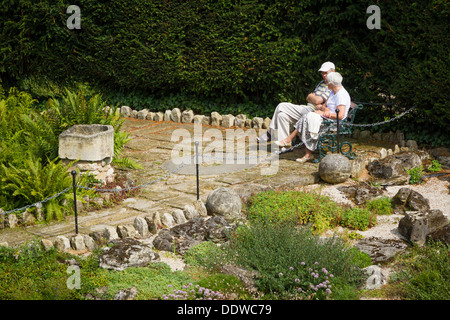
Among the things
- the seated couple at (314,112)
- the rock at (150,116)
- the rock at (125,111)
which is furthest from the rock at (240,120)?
the rock at (125,111)

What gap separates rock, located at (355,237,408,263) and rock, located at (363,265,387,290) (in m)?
0.37

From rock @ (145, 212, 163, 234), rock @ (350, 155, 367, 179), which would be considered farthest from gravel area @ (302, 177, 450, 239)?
rock @ (145, 212, 163, 234)

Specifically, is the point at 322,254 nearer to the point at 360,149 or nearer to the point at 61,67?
the point at 360,149

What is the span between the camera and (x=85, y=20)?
1266cm

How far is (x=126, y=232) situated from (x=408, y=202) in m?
3.56

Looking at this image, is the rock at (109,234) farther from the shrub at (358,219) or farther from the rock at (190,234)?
the shrub at (358,219)

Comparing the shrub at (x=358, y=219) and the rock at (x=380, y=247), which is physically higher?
the shrub at (x=358, y=219)

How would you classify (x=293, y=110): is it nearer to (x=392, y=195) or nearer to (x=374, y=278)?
(x=392, y=195)

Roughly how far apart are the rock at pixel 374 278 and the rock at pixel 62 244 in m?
3.01

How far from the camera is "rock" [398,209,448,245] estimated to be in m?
5.92

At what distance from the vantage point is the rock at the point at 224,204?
262 inches

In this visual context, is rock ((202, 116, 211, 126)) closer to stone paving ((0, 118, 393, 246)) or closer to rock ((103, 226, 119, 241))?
stone paving ((0, 118, 393, 246))

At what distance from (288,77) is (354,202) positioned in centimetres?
417
